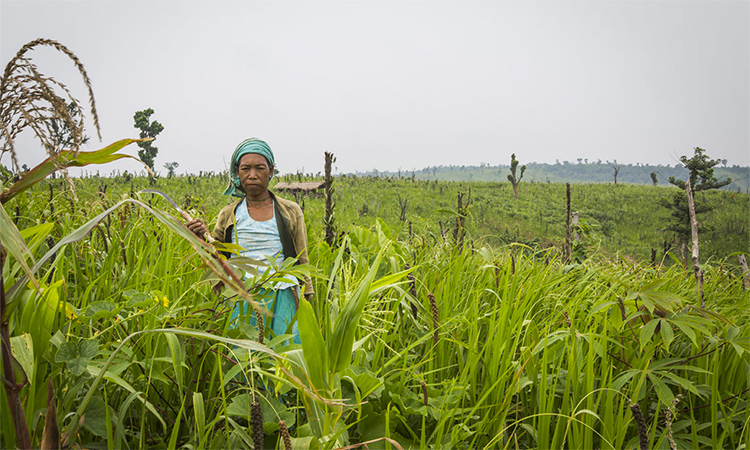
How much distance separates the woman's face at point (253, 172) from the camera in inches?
91.6

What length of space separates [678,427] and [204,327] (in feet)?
6.68

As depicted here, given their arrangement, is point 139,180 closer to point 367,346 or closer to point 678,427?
point 367,346

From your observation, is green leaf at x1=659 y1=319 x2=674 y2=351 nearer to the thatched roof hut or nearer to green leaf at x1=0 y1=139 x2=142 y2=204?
green leaf at x1=0 y1=139 x2=142 y2=204

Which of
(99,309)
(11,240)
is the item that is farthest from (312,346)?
(99,309)

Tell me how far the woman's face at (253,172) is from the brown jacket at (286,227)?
0.50 ft

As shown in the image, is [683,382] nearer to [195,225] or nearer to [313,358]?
[313,358]

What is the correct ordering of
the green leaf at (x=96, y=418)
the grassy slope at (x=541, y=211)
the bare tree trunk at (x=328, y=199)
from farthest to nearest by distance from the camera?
the grassy slope at (x=541, y=211) → the bare tree trunk at (x=328, y=199) → the green leaf at (x=96, y=418)

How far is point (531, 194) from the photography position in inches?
1185

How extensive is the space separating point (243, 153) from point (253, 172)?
136 mm

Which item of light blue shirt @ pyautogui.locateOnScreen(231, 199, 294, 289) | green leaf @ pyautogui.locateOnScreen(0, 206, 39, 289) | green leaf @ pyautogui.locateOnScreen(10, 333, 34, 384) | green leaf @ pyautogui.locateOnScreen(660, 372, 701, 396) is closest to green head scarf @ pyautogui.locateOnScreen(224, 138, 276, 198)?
light blue shirt @ pyautogui.locateOnScreen(231, 199, 294, 289)

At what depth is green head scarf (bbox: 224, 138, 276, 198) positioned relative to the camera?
2.36 m

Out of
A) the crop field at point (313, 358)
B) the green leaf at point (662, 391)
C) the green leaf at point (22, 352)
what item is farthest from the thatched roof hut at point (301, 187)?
the green leaf at point (22, 352)

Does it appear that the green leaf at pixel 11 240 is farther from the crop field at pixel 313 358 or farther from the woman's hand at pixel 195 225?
the woman's hand at pixel 195 225

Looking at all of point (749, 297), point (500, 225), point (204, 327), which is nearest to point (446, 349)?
point (204, 327)
